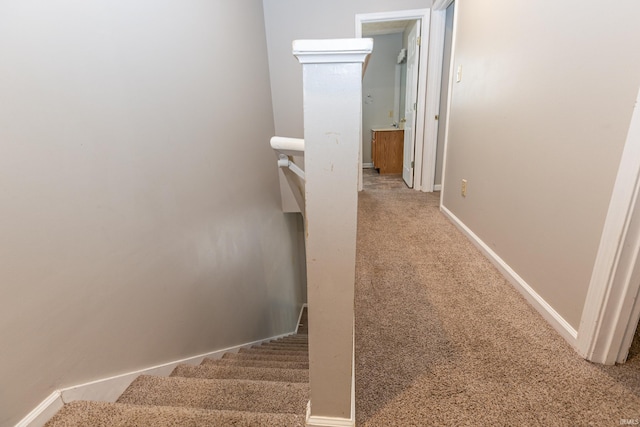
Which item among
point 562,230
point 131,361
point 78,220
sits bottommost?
point 131,361

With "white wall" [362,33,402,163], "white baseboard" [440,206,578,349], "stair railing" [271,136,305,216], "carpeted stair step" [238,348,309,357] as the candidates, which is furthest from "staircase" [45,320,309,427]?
"white wall" [362,33,402,163]

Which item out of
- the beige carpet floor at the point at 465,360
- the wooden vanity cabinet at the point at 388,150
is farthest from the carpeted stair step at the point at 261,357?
the wooden vanity cabinet at the point at 388,150

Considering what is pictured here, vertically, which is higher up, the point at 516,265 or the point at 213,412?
the point at 516,265

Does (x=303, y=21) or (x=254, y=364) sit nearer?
(x=254, y=364)

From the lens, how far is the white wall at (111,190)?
0.85m

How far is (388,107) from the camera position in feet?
19.3

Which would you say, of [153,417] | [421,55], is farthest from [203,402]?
[421,55]

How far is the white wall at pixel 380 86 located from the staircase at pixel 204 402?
5105 mm

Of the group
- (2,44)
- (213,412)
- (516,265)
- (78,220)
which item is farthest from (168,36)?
(516,265)

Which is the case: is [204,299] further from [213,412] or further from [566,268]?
[566,268]

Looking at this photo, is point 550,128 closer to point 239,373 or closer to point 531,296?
point 531,296

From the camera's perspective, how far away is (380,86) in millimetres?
5746

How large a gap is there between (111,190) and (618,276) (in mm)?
1875

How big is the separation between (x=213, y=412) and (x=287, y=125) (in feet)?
9.92
